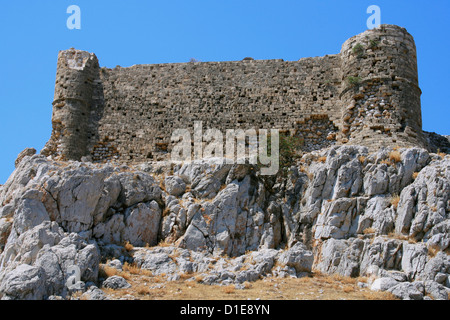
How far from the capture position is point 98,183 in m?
20.5

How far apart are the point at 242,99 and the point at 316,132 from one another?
115 inches

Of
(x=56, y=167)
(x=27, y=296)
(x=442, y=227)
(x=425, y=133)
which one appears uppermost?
(x=425, y=133)

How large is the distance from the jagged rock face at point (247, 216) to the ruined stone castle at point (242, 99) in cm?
242

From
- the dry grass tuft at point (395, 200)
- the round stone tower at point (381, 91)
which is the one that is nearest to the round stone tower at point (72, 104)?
the round stone tower at point (381, 91)

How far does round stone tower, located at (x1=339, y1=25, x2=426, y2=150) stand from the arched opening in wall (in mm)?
425

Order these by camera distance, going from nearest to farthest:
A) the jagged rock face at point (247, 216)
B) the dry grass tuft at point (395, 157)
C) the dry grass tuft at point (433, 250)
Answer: the jagged rock face at point (247, 216), the dry grass tuft at point (433, 250), the dry grass tuft at point (395, 157)

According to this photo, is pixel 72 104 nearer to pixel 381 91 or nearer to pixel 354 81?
pixel 354 81

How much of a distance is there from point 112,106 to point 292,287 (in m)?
11.4

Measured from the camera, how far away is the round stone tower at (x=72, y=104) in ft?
83.2

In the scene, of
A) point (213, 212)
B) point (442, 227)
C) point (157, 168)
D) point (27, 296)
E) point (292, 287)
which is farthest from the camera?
point (157, 168)

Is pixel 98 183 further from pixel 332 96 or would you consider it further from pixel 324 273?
pixel 332 96

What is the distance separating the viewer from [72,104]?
85.0ft

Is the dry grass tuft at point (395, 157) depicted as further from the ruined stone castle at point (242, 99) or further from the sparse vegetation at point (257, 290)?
the sparse vegetation at point (257, 290)

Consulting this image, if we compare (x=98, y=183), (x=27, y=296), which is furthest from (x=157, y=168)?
(x=27, y=296)
